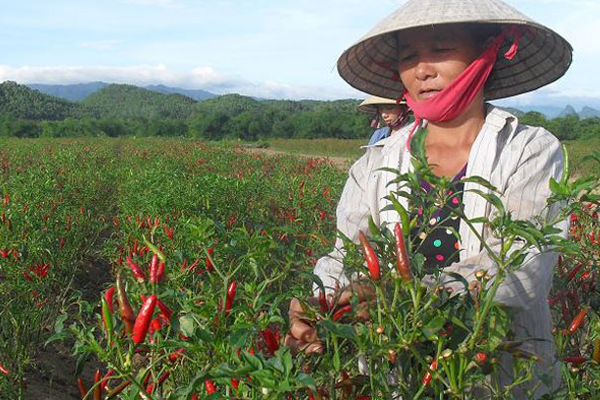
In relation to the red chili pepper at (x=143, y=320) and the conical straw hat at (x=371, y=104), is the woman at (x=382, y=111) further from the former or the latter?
the red chili pepper at (x=143, y=320)

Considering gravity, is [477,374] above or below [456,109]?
below

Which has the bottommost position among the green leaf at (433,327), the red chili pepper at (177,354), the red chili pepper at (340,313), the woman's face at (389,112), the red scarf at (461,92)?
the red chili pepper at (177,354)

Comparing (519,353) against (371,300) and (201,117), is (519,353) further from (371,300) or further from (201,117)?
(201,117)

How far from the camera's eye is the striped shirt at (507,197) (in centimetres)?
122

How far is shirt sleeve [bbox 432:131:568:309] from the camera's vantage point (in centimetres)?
112

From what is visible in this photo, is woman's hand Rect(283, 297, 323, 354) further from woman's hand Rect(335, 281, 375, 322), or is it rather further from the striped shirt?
the striped shirt

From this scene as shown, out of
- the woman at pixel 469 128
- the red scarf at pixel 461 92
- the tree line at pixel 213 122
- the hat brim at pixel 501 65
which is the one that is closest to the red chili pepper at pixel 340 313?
the woman at pixel 469 128

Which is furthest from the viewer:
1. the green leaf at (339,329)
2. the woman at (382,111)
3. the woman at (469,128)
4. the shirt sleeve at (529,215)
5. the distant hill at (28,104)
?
the distant hill at (28,104)

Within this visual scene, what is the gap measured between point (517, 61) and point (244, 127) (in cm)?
5112

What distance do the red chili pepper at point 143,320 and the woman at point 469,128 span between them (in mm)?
474

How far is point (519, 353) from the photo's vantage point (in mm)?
842

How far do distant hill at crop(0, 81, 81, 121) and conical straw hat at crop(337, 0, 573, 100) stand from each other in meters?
74.0

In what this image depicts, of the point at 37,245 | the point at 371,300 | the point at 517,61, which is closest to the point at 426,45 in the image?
the point at 517,61

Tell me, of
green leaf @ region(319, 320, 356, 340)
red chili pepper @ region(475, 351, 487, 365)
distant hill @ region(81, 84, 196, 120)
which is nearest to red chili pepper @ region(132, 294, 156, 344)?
green leaf @ region(319, 320, 356, 340)
